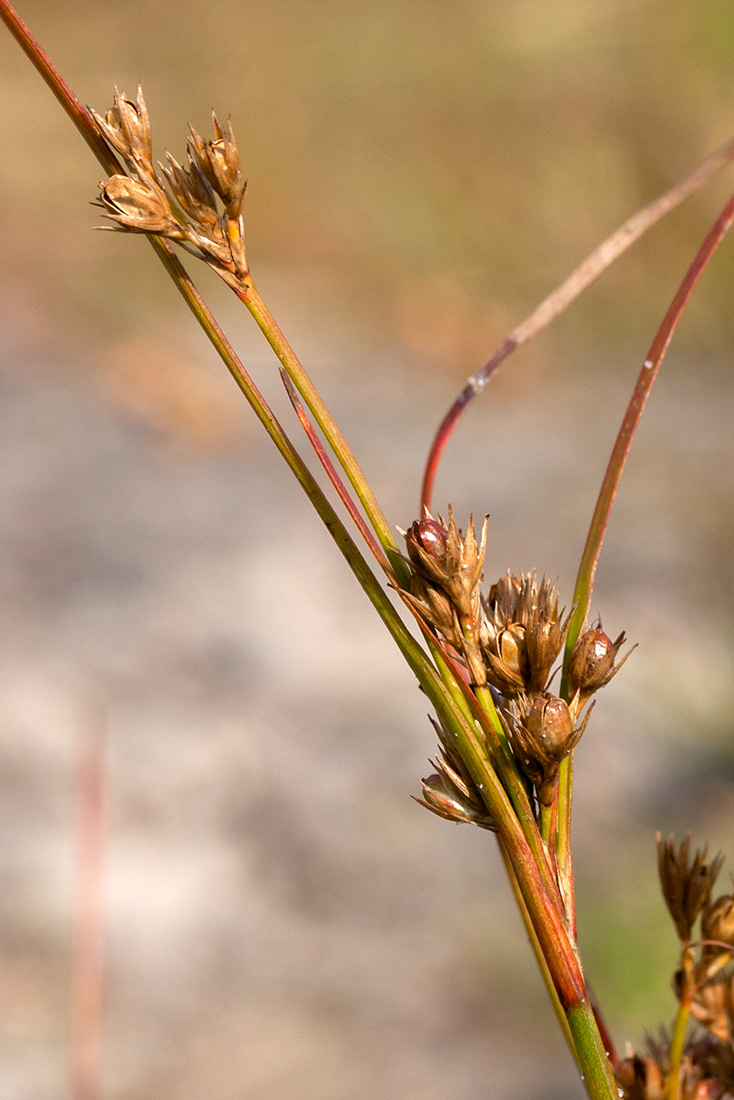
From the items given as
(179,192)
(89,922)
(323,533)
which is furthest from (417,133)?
(179,192)

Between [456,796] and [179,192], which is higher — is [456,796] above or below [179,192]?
below

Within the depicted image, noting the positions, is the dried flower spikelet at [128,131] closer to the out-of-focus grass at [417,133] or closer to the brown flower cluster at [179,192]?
the brown flower cluster at [179,192]

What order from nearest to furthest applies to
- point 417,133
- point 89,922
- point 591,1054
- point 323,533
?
point 591,1054, point 89,922, point 323,533, point 417,133

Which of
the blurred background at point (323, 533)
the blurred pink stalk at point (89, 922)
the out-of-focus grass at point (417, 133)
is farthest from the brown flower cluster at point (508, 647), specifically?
the out-of-focus grass at point (417, 133)

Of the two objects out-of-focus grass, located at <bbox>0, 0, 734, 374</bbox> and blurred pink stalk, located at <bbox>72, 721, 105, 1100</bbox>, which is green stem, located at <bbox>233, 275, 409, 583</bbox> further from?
out-of-focus grass, located at <bbox>0, 0, 734, 374</bbox>

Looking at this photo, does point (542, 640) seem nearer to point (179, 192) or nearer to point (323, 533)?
point (179, 192)

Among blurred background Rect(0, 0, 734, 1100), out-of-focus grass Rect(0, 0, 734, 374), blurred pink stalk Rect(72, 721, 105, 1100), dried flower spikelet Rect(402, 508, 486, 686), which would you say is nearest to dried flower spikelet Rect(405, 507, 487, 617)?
dried flower spikelet Rect(402, 508, 486, 686)

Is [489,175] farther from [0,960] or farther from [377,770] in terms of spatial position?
[0,960]

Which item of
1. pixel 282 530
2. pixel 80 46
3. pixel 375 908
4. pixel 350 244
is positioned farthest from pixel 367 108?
pixel 375 908
